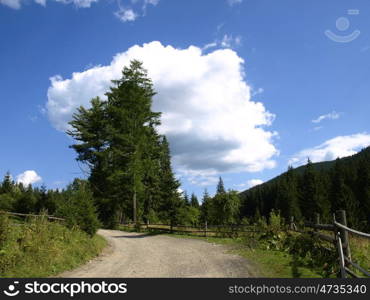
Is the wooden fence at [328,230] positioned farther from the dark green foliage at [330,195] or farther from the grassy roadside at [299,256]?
the dark green foliage at [330,195]

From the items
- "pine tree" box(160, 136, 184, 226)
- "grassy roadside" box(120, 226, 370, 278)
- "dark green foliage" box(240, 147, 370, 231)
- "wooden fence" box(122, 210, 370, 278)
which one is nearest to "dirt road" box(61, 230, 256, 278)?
"grassy roadside" box(120, 226, 370, 278)

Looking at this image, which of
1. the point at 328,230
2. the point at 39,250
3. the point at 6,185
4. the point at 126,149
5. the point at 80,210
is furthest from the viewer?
the point at 6,185

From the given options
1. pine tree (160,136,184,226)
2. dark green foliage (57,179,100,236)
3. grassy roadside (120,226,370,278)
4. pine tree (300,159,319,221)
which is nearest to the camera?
grassy roadside (120,226,370,278)

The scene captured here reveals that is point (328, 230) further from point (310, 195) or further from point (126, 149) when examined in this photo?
point (310, 195)

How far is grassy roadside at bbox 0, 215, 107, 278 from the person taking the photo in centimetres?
Result: 961

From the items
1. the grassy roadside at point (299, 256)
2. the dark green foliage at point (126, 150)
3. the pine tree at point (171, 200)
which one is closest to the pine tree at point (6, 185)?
the dark green foliage at point (126, 150)

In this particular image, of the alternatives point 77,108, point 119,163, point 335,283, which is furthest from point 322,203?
point 335,283

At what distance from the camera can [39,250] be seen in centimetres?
1105

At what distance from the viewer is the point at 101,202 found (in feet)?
117

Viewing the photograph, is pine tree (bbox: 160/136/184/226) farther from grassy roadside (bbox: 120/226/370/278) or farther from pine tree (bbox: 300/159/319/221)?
pine tree (bbox: 300/159/319/221)

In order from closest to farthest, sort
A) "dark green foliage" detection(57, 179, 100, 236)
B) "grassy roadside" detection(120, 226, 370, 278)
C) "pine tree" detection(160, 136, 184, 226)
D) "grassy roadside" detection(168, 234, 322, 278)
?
"grassy roadside" detection(168, 234, 322, 278) → "grassy roadside" detection(120, 226, 370, 278) → "dark green foliage" detection(57, 179, 100, 236) → "pine tree" detection(160, 136, 184, 226)

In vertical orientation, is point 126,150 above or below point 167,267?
above

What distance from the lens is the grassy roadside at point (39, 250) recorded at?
9.61 m

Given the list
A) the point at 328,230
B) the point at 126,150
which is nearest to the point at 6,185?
the point at 126,150
